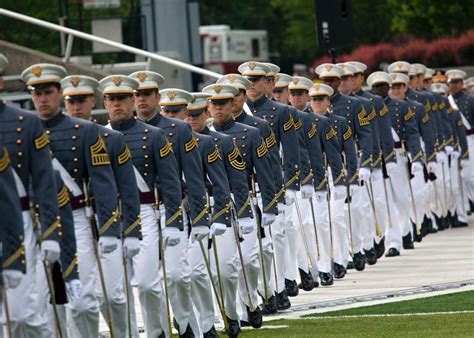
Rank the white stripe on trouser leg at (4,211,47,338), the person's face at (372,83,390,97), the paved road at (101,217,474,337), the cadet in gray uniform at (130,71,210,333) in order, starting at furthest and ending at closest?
the person's face at (372,83,390,97), the paved road at (101,217,474,337), the cadet in gray uniform at (130,71,210,333), the white stripe on trouser leg at (4,211,47,338)

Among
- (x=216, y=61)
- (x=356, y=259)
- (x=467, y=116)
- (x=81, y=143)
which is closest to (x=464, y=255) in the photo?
(x=356, y=259)

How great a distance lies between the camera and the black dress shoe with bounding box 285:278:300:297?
17.9 meters

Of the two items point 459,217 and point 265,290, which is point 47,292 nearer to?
point 265,290

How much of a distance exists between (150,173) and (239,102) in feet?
9.45

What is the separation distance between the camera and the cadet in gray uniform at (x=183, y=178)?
14.3 metres

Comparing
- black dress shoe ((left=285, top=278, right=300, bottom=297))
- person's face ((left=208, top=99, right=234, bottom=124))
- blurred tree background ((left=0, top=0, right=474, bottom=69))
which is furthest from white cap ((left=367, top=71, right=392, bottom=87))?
person's face ((left=208, top=99, right=234, bottom=124))

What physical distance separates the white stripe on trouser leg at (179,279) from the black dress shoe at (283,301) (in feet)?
9.15

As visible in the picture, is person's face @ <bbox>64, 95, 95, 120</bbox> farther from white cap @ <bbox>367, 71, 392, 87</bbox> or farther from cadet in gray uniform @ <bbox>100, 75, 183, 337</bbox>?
white cap @ <bbox>367, 71, 392, 87</bbox>

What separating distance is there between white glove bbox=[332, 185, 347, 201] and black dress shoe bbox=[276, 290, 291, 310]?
11.0ft

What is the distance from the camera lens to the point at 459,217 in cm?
2764

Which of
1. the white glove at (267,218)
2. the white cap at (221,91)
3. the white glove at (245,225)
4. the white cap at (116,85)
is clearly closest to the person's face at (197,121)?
the white cap at (221,91)

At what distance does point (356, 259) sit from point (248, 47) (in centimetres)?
3604

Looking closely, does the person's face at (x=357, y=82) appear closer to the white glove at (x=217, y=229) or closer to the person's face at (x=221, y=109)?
the person's face at (x=221, y=109)

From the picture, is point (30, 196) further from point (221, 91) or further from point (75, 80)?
point (221, 91)
